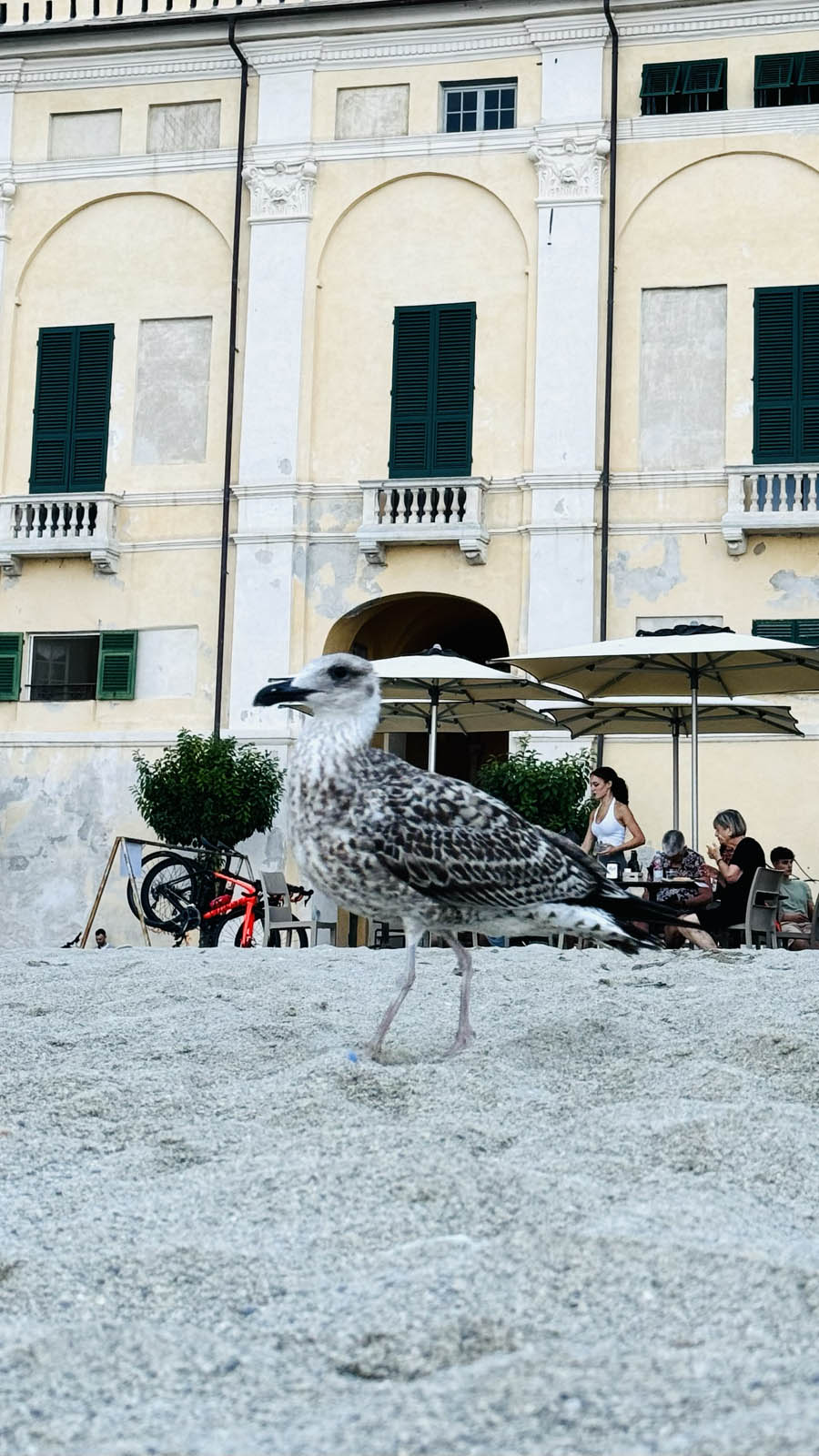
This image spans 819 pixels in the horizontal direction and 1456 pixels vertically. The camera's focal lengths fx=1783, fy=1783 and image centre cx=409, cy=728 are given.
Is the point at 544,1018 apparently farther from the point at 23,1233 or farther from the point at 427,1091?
the point at 23,1233

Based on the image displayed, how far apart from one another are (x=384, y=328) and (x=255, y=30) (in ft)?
14.6

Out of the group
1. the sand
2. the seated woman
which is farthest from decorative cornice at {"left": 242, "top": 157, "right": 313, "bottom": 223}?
the sand

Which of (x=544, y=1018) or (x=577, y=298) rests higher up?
(x=577, y=298)

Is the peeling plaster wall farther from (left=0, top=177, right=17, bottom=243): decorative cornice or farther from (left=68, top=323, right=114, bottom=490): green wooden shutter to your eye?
(left=0, top=177, right=17, bottom=243): decorative cornice

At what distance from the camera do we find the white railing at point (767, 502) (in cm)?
2139

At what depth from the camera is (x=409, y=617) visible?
82.7 feet

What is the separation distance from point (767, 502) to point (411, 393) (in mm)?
4840

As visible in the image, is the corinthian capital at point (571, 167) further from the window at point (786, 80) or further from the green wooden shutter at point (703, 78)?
the window at point (786, 80)

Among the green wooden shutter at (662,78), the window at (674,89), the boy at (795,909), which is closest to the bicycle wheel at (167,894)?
the boy at (795,909)

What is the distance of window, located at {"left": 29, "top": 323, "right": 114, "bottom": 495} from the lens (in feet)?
78.2

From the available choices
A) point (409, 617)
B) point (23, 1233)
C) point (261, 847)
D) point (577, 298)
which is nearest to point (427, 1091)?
point (23, 1233)

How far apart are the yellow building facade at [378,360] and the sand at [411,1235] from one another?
1540 centimetres

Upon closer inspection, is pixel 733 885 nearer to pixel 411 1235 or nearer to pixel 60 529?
pixel 411 1235

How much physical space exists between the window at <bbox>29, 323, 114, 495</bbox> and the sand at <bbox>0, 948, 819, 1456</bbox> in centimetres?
1756
